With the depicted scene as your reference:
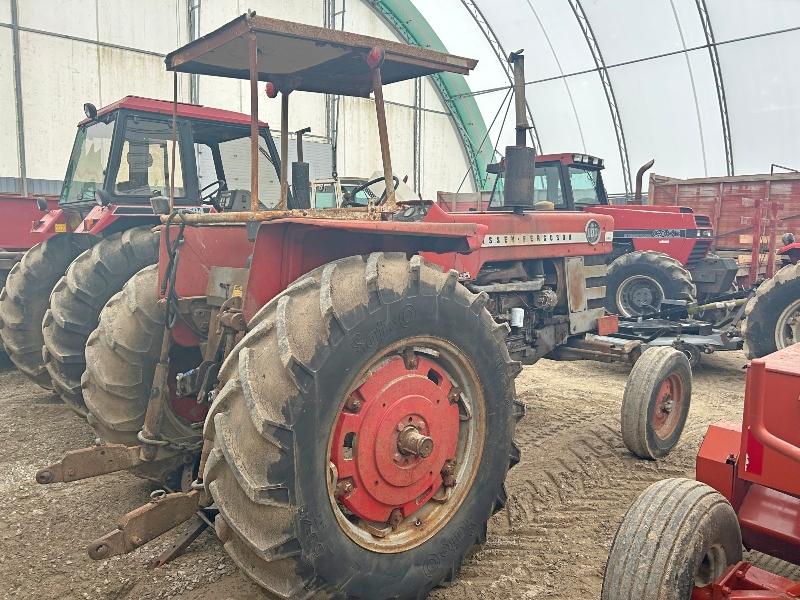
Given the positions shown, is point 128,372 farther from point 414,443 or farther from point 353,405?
point 414,443

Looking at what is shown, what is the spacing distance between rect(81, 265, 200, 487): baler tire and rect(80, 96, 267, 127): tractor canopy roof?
2600mm

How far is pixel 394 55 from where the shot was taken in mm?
2932

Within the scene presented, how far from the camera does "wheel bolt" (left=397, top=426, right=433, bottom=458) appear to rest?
7.76 ft

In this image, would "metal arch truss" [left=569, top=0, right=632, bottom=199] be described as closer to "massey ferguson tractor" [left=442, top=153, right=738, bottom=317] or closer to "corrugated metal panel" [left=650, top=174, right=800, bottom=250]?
"corrugated metal panel" [left=650, top=174, right=800, bottom=250]

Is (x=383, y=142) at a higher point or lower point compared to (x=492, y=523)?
higher

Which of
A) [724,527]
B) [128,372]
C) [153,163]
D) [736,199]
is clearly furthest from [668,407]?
[736,199]


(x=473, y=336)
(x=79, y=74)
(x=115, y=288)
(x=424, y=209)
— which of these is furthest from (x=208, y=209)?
(x=79, y=74)

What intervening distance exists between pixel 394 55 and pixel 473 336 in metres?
1.32

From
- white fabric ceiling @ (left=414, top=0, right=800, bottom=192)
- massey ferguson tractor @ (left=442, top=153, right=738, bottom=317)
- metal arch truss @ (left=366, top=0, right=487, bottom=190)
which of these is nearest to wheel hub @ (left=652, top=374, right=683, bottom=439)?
massey ferguson tractor @ (left=442, top=153, right=738, bottom=317)

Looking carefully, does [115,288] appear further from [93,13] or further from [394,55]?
[93,13]

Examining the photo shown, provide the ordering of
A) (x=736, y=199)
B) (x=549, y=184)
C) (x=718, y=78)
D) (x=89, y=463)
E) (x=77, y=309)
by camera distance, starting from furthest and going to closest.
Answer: (x=718, y=78) < (x=736, y=199) < (x=549, y=184) < (x=77, y=309) < (x=89, y=463)

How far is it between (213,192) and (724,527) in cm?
502

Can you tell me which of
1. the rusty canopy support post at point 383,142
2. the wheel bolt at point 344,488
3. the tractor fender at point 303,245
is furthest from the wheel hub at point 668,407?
the wheel bolt at point 344,488

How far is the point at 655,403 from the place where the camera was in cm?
409
